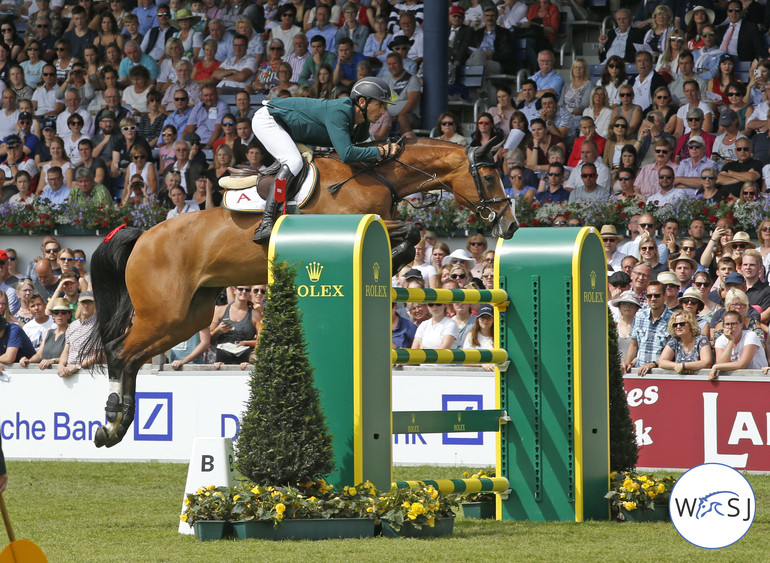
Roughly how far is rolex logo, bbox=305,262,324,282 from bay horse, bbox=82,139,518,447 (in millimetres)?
1100

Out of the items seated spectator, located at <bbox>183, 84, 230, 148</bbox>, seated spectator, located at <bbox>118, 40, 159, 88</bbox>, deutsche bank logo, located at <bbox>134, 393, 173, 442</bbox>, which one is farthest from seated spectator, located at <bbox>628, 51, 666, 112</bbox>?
seated spectator, located at <bbox>118, 40, 159, 88</bbox>

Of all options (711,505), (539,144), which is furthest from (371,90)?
(539,144)

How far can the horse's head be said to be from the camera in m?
8.42

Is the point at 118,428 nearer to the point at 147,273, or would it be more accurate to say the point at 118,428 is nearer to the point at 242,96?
the point at 147,273

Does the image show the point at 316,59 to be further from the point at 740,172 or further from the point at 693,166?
the point at 740,172

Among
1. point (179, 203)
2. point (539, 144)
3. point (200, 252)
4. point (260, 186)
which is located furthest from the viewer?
point (179, 203)

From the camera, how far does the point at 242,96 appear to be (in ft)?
55.7

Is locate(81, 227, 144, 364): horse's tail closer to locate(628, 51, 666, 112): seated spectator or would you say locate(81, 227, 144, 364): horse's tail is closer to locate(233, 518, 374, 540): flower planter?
locate(233, 518, 374, 540): flower planter

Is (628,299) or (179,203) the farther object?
(179,203)

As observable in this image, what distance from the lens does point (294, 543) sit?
6.61 meters

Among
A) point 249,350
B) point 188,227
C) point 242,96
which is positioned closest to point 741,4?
point 242,96

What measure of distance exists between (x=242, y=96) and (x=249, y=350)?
591 centimetres

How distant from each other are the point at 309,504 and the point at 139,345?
306 cm

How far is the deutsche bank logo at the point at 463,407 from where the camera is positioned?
10.6 metres
